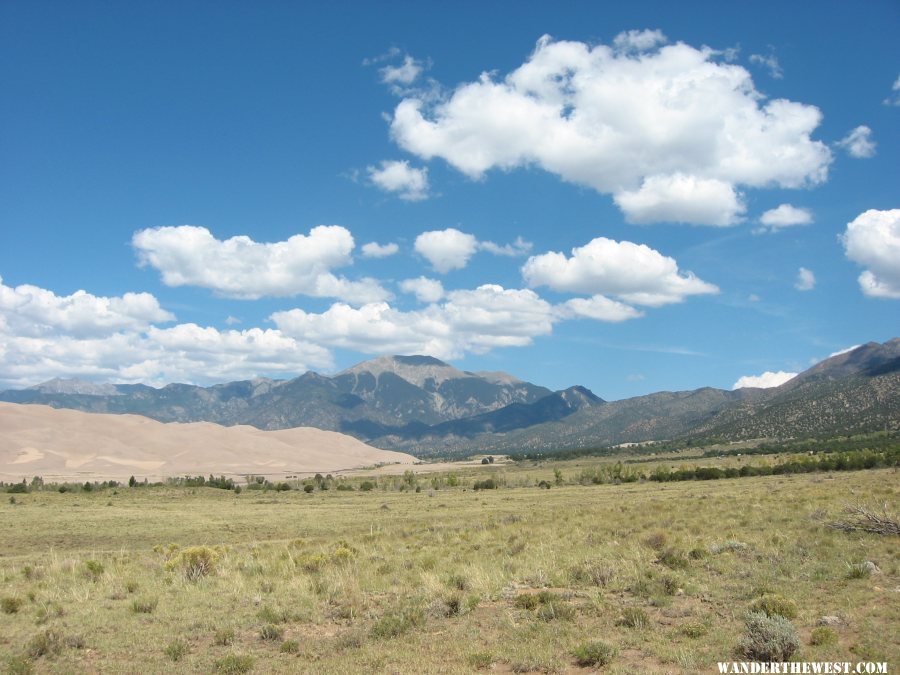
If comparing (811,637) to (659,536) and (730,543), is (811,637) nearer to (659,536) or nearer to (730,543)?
(730,543)

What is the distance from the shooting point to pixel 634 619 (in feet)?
39.9

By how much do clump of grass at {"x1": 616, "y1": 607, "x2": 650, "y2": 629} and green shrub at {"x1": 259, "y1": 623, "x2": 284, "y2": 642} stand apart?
23.6 ft

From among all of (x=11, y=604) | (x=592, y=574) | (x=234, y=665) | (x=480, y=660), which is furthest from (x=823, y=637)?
(x=11, y=604)

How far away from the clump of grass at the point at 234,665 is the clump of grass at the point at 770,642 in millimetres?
8840

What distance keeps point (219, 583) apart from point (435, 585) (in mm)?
7189

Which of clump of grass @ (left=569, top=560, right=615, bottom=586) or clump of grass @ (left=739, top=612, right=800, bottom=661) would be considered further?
clump of grass @ (left=569, top=560, right=615, bottom=586)

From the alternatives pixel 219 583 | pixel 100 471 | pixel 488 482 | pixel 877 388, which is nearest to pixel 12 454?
pixel 100 471

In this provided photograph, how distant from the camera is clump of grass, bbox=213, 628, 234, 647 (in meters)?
12.6

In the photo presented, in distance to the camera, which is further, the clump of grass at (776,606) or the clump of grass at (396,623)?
the clump of grass at (396,623)

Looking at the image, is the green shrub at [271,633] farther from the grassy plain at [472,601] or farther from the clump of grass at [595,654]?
the clump of grass at [595,654]

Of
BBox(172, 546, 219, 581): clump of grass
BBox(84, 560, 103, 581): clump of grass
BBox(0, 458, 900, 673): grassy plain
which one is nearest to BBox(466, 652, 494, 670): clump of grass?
BBox(0, 458, 900, 673): grassy plain

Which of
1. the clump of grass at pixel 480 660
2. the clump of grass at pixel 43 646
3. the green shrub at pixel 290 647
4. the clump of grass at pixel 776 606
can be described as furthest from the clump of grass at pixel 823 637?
the clump of grass at pixel 43 646

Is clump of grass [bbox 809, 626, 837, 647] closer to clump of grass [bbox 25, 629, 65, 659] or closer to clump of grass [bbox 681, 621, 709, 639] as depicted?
clump of grass [bbox 681, 621, 709, 639]

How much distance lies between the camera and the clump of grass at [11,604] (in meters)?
15.7
